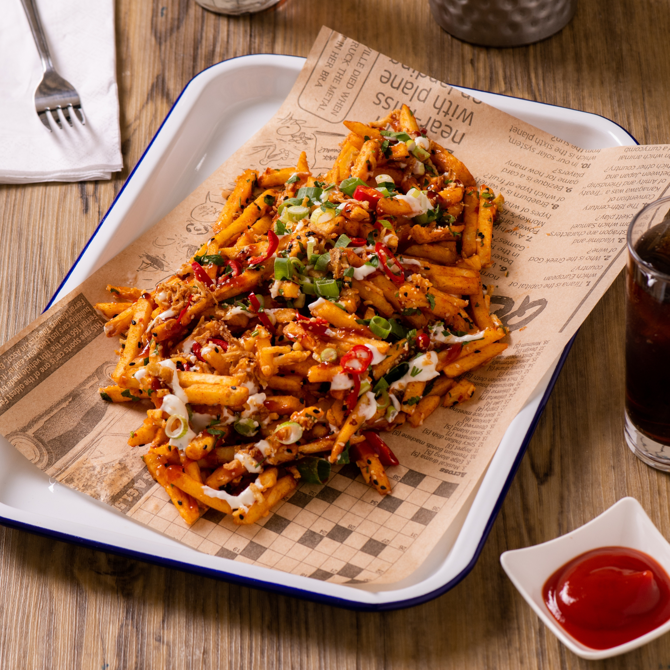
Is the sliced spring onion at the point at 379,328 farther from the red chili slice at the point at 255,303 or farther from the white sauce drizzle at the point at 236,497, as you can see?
the white sauce drizzle at the point at 236,497

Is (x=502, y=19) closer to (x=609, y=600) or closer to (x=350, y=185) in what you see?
(x=350, y=185)

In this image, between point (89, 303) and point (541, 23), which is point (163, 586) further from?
point (541, 23)

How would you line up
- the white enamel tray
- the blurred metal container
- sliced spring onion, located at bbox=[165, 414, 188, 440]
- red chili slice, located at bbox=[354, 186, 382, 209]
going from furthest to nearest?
the blurred metal container, red chili slice, located at bbox=[354, 186, 382, 209], sliced spring onion, located at bbox=[165, 414, 188, 440], the white enamel tray

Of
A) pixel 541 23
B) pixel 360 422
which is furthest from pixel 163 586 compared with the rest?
pixel 541 23

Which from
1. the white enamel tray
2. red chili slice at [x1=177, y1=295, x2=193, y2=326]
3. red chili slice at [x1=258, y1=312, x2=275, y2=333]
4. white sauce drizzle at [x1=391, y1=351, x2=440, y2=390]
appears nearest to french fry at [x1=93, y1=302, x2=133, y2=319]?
the white enamel tray

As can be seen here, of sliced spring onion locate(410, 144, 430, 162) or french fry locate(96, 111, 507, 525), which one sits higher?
sliced spring onion locate(410, 144, 430, 162)

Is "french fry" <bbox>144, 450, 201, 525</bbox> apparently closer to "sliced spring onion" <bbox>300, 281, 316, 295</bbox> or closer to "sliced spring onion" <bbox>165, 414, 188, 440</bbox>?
"sliced spring onion" <bbox>165, 414, 188, 440</bbox>

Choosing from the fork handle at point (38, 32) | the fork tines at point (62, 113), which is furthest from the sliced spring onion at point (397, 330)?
the fork handle at point (38, 32)
